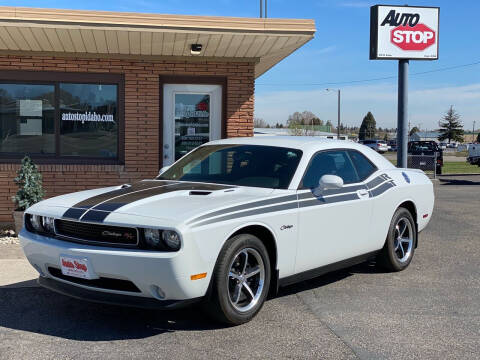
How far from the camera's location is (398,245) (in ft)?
21.4

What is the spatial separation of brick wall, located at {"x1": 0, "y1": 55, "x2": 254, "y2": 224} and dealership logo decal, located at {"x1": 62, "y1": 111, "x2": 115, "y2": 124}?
378 millimetres

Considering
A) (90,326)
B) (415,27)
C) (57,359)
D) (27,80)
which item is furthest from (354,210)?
(415,27)

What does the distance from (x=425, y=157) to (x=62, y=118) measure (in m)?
16.1

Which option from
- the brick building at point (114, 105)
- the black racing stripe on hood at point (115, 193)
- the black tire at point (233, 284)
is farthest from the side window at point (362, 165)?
the brick building at point (114, 105)

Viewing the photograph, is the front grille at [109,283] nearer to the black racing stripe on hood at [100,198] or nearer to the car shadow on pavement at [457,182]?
the black racing stripe on hood at [100,198]

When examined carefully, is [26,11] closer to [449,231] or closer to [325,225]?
[325,225]

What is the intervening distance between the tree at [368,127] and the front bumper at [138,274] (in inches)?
4985

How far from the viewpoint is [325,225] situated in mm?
5211

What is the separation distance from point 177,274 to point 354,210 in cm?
230

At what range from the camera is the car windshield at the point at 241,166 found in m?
5.22

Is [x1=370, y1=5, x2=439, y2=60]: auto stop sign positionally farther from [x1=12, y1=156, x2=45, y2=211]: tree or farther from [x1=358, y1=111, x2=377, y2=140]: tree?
[x1=358, y1=111, x2=377, y2=140]: tree

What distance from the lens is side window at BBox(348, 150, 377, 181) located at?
6055 mm

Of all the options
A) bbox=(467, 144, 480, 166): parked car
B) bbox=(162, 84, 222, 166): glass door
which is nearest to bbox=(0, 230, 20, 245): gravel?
bbox=(162, 84, 222, 166): glass door

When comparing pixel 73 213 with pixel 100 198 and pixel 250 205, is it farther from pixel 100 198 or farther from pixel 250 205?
pixel 250 205
